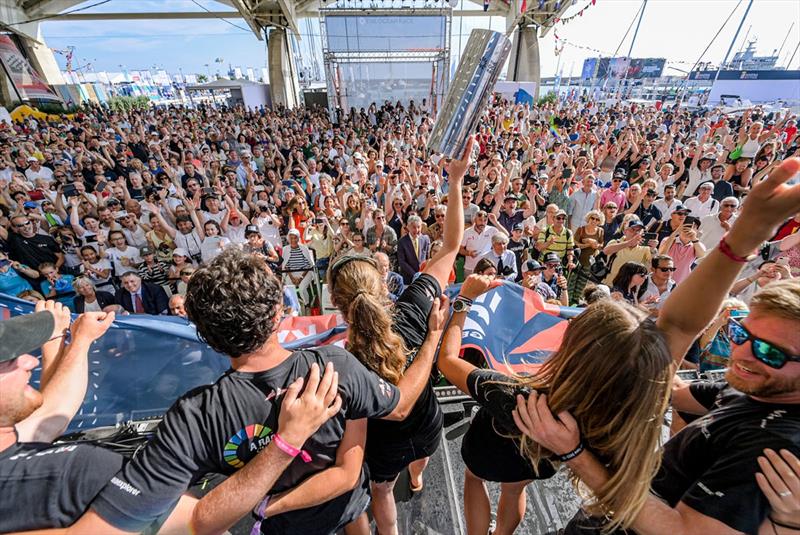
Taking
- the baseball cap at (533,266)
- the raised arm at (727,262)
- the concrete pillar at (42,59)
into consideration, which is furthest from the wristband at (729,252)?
the concrete pillar at (42,59)

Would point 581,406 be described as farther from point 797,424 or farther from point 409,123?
point 409,123

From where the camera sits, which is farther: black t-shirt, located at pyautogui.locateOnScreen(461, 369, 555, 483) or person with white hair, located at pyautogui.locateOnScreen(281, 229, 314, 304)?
person with white hair, located at pyautogui.locateOnScreen(281, 229, 314, 304)

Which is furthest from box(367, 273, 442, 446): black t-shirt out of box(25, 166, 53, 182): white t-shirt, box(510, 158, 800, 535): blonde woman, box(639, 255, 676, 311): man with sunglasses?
box(25, 166, 53, 182): white t-shirt

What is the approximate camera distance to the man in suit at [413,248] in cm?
498

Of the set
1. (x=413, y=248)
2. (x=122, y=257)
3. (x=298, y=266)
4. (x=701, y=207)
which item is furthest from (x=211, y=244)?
(x=701, y=207)

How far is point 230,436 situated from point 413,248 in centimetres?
403

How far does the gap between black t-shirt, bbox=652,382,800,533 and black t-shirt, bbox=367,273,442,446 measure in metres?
0.96

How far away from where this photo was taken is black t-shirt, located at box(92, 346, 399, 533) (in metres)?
0.98

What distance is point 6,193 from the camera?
6.89 metres

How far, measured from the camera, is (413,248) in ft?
16.5

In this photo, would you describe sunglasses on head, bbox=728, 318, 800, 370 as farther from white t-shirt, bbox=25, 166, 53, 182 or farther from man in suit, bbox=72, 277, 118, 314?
white t-shirt, bbox=25, 166, 53, 182

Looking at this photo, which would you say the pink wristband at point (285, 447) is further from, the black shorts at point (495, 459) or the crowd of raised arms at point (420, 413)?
the black shorts at point (495, 459)

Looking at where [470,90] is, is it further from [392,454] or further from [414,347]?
[392,454]

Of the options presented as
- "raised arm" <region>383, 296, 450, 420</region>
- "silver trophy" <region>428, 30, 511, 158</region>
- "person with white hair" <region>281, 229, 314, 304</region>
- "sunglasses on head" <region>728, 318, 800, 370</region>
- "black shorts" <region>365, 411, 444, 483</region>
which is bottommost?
"person with white hair" <region>281, 229, 314, 304</region>
